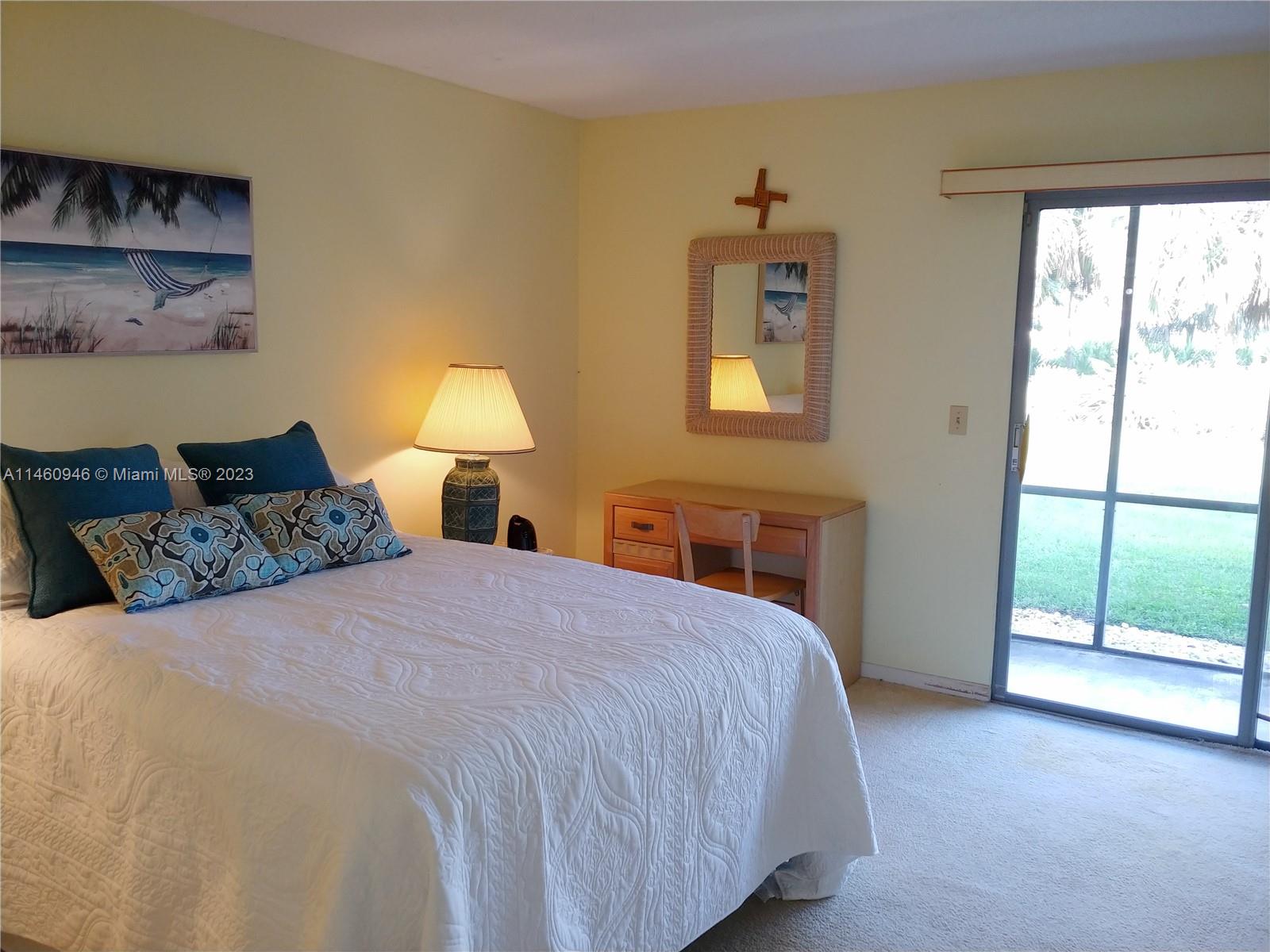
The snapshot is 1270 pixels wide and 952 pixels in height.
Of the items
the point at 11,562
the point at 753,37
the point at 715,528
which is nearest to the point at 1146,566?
the point at 715,528

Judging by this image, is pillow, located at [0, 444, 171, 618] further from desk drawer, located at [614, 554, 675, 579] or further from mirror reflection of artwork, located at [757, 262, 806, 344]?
mirror reflection of artwork, located at [757, 262, 806, 344]

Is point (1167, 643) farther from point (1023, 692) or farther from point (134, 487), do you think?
point (134, 487)

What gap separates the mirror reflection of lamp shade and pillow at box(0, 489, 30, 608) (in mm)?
2728

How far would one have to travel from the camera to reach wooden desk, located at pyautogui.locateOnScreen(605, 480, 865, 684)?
152 inches

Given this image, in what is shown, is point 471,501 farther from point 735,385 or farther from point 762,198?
point 762,198

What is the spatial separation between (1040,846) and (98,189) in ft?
10.7

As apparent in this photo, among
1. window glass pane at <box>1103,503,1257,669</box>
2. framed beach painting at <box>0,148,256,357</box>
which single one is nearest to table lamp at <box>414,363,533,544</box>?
framed beach painting at <box>0,148,256,357</box>

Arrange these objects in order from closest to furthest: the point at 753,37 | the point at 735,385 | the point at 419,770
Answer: the point at 419,770
the point at 753,37
the point at 735,385

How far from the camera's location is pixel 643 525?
4168 mm

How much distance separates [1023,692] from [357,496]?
263 centimetres

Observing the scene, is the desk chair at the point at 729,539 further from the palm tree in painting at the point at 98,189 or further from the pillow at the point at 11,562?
the pillow at the point at 11,562

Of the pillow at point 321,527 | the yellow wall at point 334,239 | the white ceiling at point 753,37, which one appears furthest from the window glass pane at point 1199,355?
the pillow at point 321,527

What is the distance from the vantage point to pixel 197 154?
3.20m

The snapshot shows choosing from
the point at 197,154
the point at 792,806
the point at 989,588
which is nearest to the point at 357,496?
the point at 197,154
